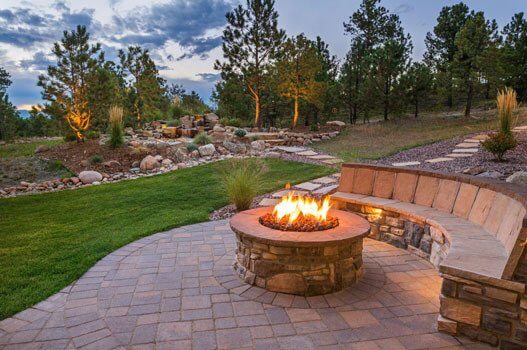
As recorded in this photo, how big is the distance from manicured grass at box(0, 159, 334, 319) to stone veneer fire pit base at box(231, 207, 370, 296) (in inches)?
71.0

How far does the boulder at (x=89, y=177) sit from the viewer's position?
8664mm

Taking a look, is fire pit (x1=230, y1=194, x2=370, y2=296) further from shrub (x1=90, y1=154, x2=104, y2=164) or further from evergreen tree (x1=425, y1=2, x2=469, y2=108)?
evergreen tree (x1=425, y1=2, x2=469, y2=108)

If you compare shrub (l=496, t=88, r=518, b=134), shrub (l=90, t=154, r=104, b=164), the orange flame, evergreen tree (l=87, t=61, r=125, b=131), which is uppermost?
evergreen tree (l=87, t=61, r=125, b=131)

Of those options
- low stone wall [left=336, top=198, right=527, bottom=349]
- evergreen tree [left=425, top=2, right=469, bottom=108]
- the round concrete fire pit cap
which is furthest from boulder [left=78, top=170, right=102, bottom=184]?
evergreen tree [left=425, top=2, right=469, bottom=108]

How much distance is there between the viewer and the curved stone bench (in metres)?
2.17

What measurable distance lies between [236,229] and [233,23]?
15.0m

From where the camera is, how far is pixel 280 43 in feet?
52.6

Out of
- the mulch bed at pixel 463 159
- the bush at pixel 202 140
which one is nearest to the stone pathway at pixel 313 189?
the mulch bed at pixel 463 159

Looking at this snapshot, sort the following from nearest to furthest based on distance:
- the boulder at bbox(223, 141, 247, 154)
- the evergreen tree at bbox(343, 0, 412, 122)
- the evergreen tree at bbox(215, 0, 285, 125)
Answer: the boulder at bbox(223, 141, 247, 154) → the evergreen tree at bbox(343, 0, 412, 122) → the evergreen tree at bbox(215, 0, 285, 125)

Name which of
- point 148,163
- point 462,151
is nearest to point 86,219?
point 148,163

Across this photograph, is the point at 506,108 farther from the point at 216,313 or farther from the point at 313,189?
the point at 216,313

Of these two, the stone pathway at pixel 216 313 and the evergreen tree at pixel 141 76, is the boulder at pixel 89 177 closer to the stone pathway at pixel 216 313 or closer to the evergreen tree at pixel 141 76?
the stone pathway at pixel 216 313

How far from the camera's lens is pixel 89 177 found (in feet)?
28.5

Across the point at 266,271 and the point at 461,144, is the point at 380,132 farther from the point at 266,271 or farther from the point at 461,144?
the point at 266,271
